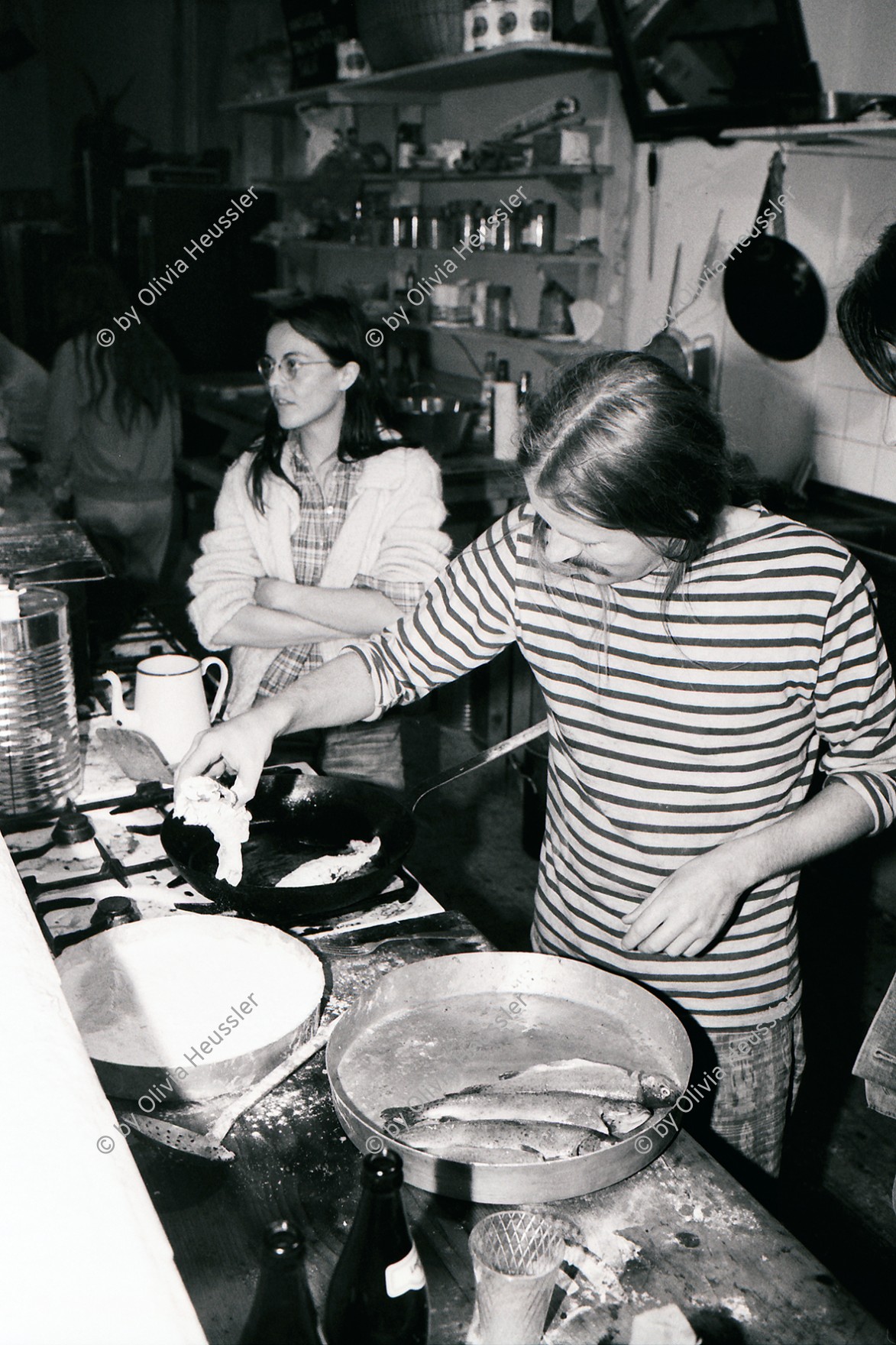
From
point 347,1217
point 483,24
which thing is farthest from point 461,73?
point 347,1217

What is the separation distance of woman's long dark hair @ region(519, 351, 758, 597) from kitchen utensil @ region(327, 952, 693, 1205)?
0.58m

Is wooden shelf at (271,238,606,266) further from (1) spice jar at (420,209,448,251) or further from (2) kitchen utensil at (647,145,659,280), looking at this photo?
(2) kitchen utensil at (647,145,659,280)

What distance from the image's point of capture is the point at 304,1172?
3.95 feet

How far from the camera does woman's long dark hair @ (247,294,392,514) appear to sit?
280 cm

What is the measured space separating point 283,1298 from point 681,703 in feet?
3.23

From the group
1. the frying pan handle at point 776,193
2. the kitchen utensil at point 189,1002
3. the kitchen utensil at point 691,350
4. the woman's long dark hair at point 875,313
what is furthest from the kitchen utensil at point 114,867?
the frying pan handle at point 776,193

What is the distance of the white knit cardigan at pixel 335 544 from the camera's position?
279cm

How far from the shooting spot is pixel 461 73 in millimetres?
4938

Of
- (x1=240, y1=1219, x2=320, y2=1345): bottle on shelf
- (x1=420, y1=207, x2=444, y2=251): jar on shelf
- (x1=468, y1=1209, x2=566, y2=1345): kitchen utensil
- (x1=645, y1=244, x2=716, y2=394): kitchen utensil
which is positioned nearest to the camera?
(x1=240, y1=1219, x2=320, y2=1345): bottle on shelf

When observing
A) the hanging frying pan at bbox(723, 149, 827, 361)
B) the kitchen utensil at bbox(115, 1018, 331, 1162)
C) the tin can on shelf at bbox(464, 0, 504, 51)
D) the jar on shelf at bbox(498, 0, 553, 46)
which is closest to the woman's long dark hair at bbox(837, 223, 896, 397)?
the kitchen utensil at bbox(115, 1018, 331, 1162)

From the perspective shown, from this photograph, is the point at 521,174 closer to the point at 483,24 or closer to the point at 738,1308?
the point at 483,24

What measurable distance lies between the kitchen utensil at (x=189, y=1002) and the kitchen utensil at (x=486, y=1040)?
0.34 feet

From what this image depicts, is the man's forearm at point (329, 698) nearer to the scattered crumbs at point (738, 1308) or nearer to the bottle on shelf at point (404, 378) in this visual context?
the scattered crumbs at point (738, 1308)

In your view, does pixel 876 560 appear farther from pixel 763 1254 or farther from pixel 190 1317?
pixel 190 1317
